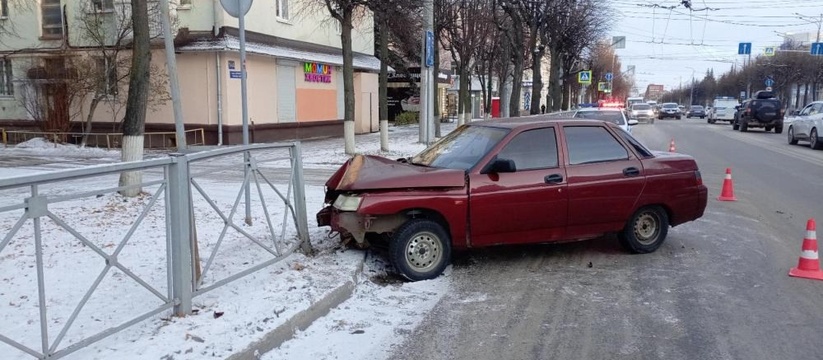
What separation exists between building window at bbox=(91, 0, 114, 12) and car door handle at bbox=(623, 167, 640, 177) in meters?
19.6

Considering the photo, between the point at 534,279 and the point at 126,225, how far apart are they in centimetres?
447

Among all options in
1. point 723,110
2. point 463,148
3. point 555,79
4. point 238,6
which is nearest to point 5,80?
point 238,6

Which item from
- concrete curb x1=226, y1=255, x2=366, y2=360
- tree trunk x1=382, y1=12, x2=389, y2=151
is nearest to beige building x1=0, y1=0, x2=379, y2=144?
tree trunk x1=382, y1=12, x2=389, y2=151

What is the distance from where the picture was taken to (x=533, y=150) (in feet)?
21.9

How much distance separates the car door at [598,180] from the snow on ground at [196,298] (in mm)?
1698

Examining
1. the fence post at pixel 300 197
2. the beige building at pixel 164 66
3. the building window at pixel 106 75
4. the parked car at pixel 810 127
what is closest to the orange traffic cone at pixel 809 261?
the fence post at pixel 300 197

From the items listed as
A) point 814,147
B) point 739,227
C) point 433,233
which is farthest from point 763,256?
point 814,147

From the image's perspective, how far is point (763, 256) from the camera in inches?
282

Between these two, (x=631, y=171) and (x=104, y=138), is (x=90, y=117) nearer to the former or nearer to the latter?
(x=104, y=138)

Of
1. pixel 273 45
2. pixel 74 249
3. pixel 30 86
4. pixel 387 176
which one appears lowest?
pixel 74 249

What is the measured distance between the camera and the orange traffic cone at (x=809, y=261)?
6297 mm

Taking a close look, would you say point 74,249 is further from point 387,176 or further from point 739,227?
point 739,227

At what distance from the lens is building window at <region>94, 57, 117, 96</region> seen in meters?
20.5

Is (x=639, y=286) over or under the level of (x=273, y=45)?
under
